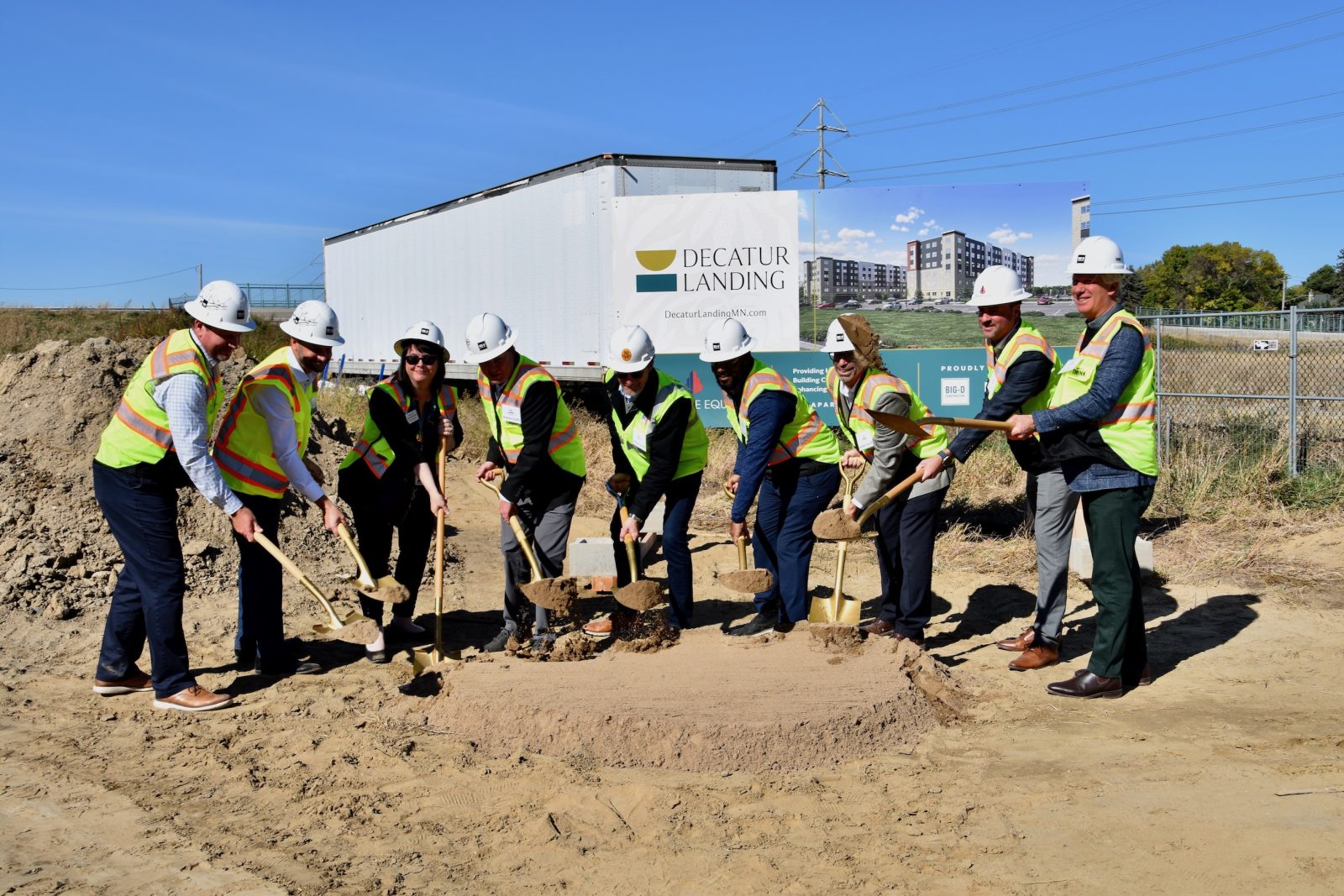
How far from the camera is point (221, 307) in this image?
5.13 meters

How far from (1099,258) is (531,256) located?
1190 cm

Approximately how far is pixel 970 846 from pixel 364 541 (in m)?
3.86

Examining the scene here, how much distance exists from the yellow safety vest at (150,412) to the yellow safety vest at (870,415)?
3.29 metres

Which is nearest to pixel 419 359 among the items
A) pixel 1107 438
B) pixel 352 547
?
pixel 352 547

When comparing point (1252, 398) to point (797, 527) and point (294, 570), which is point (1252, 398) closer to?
point (797, 527)

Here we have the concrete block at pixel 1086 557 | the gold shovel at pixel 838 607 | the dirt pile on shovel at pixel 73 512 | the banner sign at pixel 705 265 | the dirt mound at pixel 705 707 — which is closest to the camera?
the dirt mound at pixel 705 707

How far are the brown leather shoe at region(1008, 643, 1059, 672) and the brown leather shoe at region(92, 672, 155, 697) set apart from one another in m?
4.50

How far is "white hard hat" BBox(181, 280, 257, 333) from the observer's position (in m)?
5.12

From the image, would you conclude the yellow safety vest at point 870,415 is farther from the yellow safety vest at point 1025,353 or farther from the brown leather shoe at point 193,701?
the brown leather shoe at point 193,701

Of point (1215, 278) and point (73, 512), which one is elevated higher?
point (1215, 278)

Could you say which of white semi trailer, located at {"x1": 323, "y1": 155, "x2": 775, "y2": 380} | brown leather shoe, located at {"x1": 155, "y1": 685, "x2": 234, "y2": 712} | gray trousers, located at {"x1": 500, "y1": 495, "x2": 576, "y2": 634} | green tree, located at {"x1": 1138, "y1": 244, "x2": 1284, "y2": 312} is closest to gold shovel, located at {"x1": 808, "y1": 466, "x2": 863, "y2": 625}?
gray trousers, located at {"x1": 500, "y1": 495, "x2": 576, "y2": 634}

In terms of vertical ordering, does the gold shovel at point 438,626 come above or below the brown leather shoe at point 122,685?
above

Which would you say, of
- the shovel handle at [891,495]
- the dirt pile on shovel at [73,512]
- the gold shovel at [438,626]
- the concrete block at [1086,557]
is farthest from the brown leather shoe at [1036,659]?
the dirt pile on shovel at [73,512]

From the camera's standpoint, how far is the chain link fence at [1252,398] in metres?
10.2
